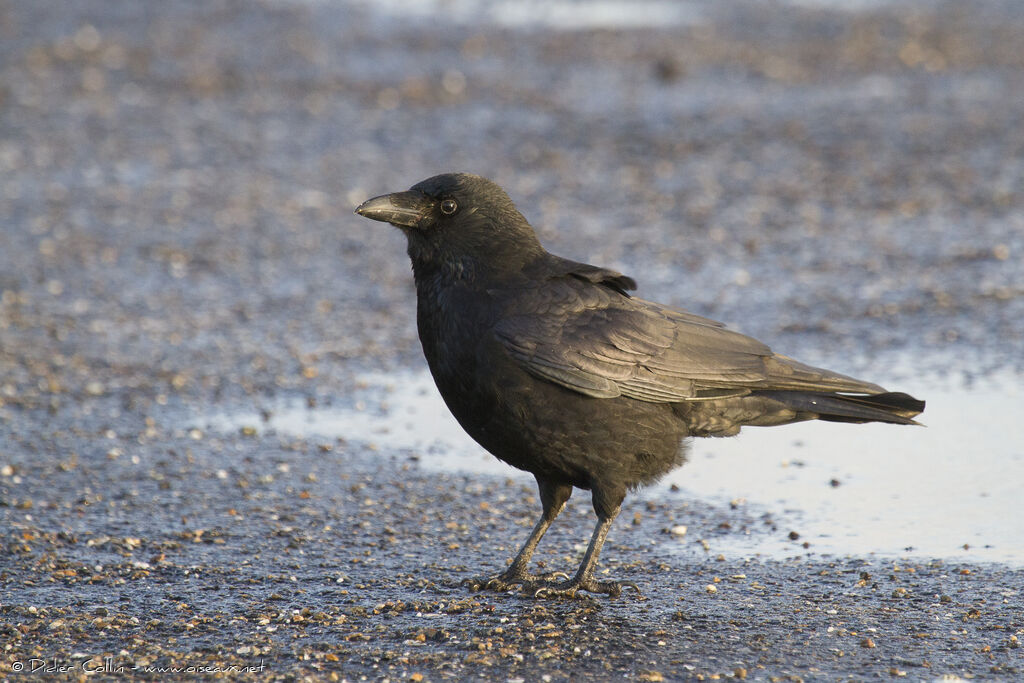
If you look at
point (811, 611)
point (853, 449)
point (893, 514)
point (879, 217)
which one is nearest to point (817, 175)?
point (879, 217)

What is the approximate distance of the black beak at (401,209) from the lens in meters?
5.15

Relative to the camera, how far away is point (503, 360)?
4.78 m

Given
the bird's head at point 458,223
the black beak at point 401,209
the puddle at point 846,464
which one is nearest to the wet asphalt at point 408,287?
the puddle at point 846,464

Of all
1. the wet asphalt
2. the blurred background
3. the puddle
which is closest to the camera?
the wet asphalt

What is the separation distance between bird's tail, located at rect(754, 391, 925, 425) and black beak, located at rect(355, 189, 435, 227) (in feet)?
5.05

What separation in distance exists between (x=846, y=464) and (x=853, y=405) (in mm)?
1345

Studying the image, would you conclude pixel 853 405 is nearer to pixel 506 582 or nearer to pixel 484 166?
pixel 506 582

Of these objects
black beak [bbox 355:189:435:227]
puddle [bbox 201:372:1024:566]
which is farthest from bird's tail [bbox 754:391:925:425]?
black beak [bbox 355:189:435:227]

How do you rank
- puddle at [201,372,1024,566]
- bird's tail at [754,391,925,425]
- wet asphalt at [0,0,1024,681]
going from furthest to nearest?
puddle at [201,372,1024,566] → bird's tail at [754,391,925,425] → wet asphalt at [0,0,1024,681]

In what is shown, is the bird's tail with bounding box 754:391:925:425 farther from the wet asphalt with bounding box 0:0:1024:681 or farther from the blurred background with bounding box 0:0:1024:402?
the blurred background with bounding box 0:0:1024:402

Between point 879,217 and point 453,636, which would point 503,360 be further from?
point 879,217

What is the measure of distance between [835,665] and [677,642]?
21.3 inches

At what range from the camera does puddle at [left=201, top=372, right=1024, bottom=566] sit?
5527 mm

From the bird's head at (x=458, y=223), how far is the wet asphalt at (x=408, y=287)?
126 centimetres
